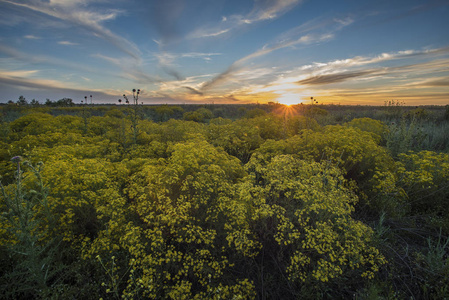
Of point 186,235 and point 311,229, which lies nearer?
point 311,229

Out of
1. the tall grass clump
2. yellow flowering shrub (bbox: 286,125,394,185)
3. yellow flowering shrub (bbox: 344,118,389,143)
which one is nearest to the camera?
the tall grass clump

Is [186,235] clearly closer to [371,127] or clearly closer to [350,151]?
[350,151]

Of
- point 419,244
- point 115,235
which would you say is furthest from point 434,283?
point 115,235

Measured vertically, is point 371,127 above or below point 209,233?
above

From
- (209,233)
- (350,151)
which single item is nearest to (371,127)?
(350,151)

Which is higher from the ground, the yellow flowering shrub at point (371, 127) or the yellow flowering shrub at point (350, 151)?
the yellow flowering shrub at point (371, 127)

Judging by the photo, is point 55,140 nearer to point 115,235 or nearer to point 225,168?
point 115,235

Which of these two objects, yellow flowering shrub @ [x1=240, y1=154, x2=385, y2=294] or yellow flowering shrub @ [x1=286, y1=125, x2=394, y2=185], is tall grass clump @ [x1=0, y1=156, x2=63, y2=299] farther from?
yellow flowering shrub @ [x1=286, y1=125, x2=394, y2=185]

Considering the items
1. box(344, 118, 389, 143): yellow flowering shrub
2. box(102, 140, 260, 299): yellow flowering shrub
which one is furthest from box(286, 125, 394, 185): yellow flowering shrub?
box(344, 118, 389, 143): yellow flowering shrub

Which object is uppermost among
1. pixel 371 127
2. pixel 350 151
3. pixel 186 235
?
pixel 371 127

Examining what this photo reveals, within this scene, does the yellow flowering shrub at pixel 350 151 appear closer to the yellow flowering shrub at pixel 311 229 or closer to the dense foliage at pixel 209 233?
the dense foliage at pixel 209 233

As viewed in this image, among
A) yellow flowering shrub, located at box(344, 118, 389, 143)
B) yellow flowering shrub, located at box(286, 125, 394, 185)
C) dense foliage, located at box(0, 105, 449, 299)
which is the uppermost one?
yellow flowering shrub, located at box(344, 118, 389, 143)

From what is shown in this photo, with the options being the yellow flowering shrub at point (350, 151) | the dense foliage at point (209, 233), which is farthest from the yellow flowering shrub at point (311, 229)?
the yellow flowering shrub at point (350, 151)

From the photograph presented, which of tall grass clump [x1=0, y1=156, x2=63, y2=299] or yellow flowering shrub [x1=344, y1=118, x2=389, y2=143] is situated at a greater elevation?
yellow flowering shrub [x1=344, y1=118, x2=389, y2=143]
